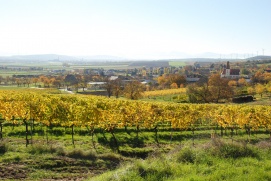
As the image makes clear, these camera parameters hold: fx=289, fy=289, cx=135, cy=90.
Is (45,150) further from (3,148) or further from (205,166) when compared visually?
(205,166)

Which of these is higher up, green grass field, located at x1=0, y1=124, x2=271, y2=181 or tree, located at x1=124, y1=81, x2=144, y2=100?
green grass field, located at x1=0, y1=124, x2=271, y2=181

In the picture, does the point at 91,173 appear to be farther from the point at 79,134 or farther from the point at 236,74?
the point at 236,74

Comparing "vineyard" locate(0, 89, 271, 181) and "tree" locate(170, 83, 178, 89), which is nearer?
"vineyard" locate(0, 89, 271, 181)

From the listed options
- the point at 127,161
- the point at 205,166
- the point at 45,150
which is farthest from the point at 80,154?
the point at 205,166

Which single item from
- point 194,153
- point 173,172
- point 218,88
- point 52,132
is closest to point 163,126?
point 52,132

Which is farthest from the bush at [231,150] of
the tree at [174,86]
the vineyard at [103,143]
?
the tree at [174,86]

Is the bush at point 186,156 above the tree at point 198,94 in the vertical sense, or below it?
above

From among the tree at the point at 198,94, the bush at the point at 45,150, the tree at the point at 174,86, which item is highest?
the bush at the point at 45,150

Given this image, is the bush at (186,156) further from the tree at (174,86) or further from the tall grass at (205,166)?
the tree at (174,86)

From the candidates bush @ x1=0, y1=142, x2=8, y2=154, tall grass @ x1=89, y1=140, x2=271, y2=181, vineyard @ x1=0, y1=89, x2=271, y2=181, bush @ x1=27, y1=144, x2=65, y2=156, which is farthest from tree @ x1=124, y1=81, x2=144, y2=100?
tall grass @ x1=89, y1=140, x2=271, y2=181

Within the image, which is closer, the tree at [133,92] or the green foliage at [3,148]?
the green foliage at [3,148]

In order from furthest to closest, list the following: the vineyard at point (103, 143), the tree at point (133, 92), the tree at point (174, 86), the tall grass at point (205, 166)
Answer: the tree at point (174, 86), the tree at point (133, 92), the vineyard at point (103, 143), the tall grass at point (205, 166)

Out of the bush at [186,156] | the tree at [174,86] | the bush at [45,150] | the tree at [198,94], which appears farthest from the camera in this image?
the tree at [174,86]

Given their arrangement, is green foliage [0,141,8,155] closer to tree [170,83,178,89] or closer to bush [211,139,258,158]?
bush [211,139,258,158]
